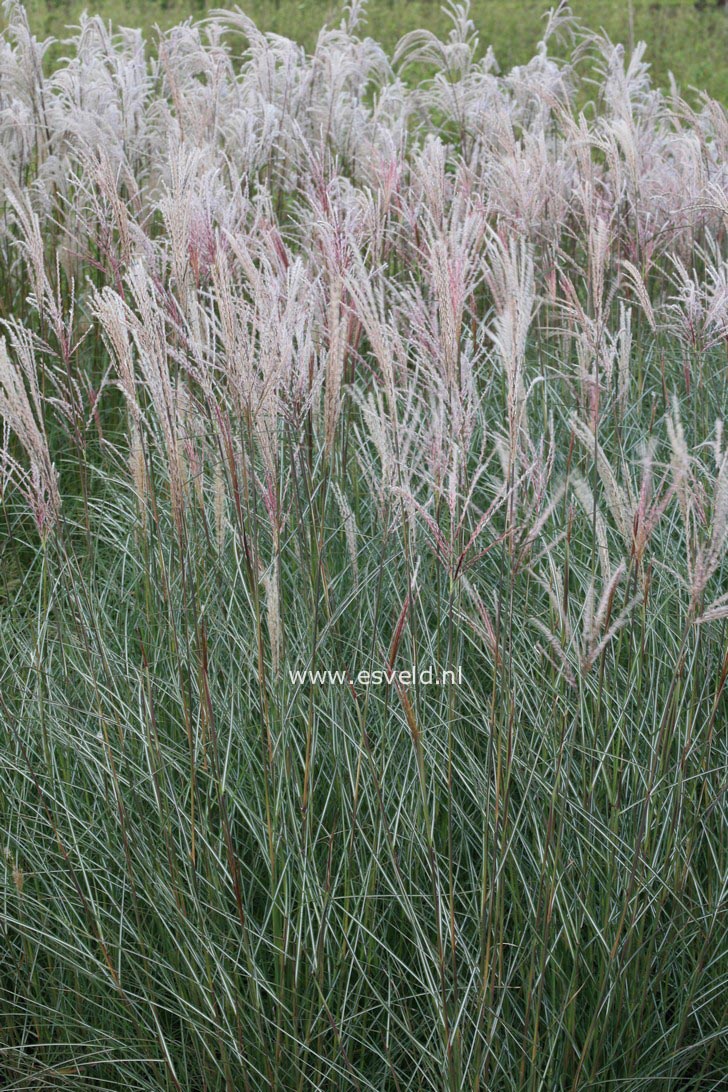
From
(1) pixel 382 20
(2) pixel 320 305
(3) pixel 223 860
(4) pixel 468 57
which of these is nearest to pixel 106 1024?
(3) pixel 223 860

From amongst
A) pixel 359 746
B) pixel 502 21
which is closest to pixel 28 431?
pixel 359 746

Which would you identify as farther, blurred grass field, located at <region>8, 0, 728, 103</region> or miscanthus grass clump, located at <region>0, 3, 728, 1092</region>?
blurred grass field, located at <region>8, 0, 728, 103</region>

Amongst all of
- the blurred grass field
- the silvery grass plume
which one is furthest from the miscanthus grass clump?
the blurred grass field

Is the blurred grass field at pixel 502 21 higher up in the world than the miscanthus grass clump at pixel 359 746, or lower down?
higher up

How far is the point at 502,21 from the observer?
13172 millimetres

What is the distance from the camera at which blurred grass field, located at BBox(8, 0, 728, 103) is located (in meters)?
11.7

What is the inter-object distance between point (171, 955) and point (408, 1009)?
16.8 inches

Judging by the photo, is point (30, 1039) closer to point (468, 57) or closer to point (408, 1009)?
point (408, 1009)

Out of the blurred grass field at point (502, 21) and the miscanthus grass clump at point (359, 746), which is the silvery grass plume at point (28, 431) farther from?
the blurred grass field at point (502, 21)

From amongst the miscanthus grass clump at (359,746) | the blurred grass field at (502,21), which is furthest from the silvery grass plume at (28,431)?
the blurred grass field at (502,21)

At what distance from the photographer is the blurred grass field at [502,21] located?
11742 mm

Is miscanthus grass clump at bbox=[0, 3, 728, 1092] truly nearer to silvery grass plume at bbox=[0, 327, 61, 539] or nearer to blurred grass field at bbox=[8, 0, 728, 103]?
silvery grass plume at bbox=[0, 327, 61, 539]

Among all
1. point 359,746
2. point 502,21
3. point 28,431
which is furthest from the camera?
point 502,21

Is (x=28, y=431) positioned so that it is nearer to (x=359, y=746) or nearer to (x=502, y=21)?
(x=359, y=746)
